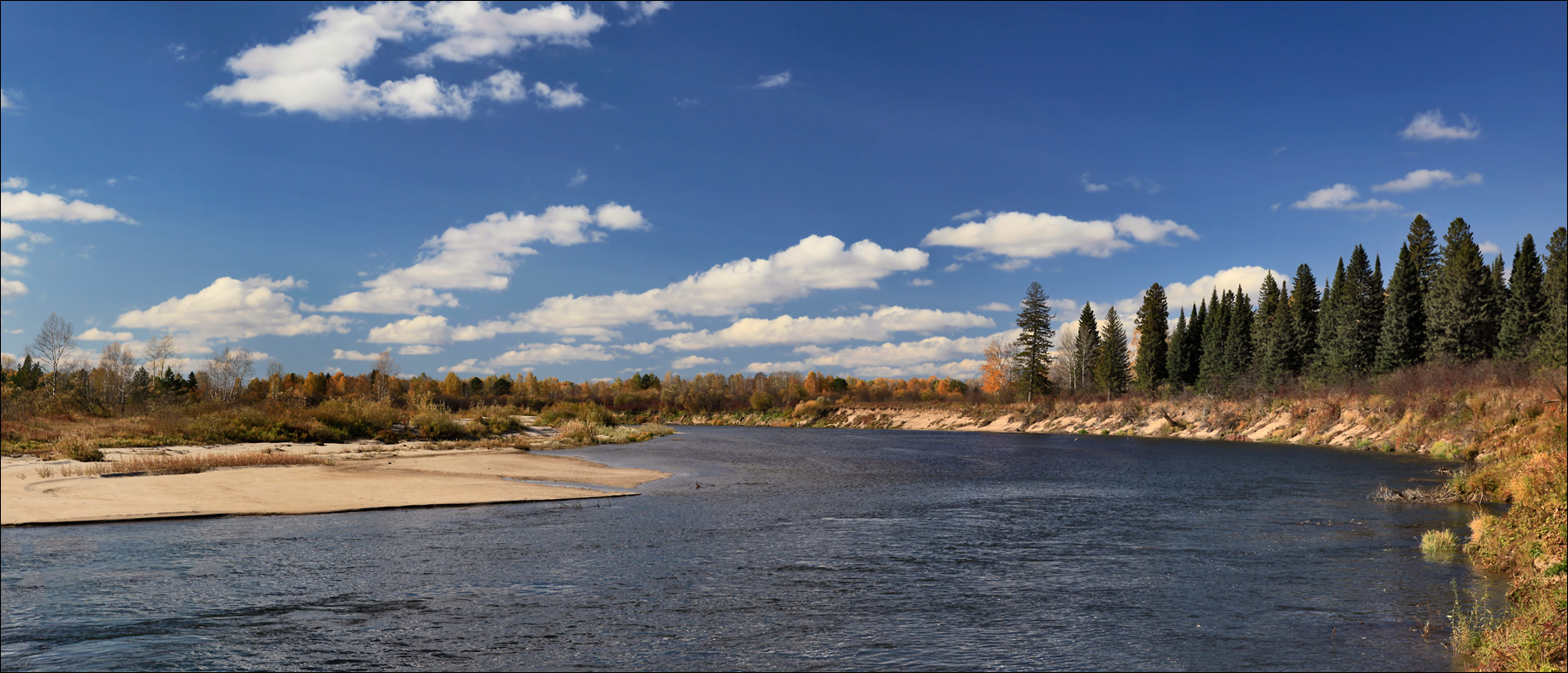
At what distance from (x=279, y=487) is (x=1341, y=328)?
95.5 meters

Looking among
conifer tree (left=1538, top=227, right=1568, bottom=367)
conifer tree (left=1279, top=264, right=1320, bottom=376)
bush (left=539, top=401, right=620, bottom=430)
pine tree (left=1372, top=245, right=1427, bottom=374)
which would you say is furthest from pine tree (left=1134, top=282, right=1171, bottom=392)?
bush (left=539, top=401, right=620, bottom=430)

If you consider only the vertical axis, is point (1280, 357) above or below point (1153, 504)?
above

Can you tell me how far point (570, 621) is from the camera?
45.8 ft

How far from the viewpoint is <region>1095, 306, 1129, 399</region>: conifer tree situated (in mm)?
114125

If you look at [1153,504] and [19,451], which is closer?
[1153,504]

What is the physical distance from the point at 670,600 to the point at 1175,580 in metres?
10.9

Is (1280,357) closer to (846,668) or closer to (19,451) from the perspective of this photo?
(846,668)

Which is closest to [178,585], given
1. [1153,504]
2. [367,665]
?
[367,665]

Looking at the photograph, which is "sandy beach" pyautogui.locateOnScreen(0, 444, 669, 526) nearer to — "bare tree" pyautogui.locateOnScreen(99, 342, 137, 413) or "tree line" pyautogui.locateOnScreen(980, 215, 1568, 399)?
"bare tree" pyautogui.locateOnScreen(99, 342, 137, 413)

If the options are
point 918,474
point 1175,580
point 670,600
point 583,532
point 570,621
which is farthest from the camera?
point 918,474

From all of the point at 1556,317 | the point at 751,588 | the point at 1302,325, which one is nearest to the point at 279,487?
the point at 751,588

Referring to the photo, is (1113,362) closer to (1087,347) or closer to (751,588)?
(1087,347)

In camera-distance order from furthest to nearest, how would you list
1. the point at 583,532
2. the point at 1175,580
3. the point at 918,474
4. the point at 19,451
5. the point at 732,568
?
the point at 918,474 < the point at 19,451 < the point at 583,532 < the point at 732,568 < the point at 1175,580

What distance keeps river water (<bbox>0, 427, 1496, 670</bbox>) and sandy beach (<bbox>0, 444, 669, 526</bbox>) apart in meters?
1.69
